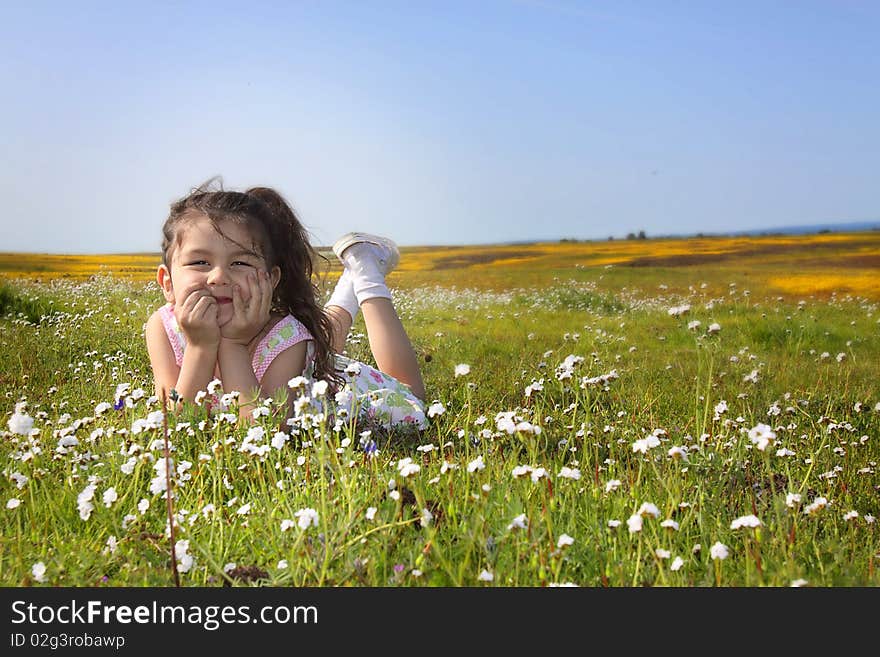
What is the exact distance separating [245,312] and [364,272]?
1.64 meters

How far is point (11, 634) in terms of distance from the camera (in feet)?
7.08

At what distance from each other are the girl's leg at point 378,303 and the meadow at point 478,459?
0.34m

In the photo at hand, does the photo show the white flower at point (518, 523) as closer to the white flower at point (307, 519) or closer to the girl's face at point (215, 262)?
the white flower at point (307, 519)

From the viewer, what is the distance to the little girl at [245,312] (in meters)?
3.92

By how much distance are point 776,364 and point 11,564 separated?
497cm

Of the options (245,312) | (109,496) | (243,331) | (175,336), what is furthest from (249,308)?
(109,496)

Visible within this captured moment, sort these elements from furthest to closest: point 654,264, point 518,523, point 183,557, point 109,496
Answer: point 654,264, point 109,496, point 183,557, point 518,523

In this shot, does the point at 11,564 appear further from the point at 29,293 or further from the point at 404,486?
the point at 29,293

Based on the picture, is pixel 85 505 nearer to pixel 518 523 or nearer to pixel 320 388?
pixel 320 388

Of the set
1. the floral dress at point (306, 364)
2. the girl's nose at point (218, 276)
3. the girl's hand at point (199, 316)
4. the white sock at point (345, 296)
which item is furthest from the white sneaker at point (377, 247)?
the girl's hand at point (199, 316)

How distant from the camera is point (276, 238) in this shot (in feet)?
14.6

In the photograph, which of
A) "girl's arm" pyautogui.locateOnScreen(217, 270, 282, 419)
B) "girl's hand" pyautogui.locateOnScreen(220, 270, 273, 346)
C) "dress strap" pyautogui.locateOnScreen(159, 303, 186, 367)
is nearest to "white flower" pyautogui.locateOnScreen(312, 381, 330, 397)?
"girl's arm" pyautogui.locateOnScreen(217, 270, 282, 419)

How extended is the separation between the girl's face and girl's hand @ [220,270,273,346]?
15 millimetres

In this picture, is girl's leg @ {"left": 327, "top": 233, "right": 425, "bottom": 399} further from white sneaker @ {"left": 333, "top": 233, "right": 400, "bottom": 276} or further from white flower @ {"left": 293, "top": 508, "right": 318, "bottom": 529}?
white flower @ {"left": 293, "top": 508, "right": 318, "bottom": 529}
